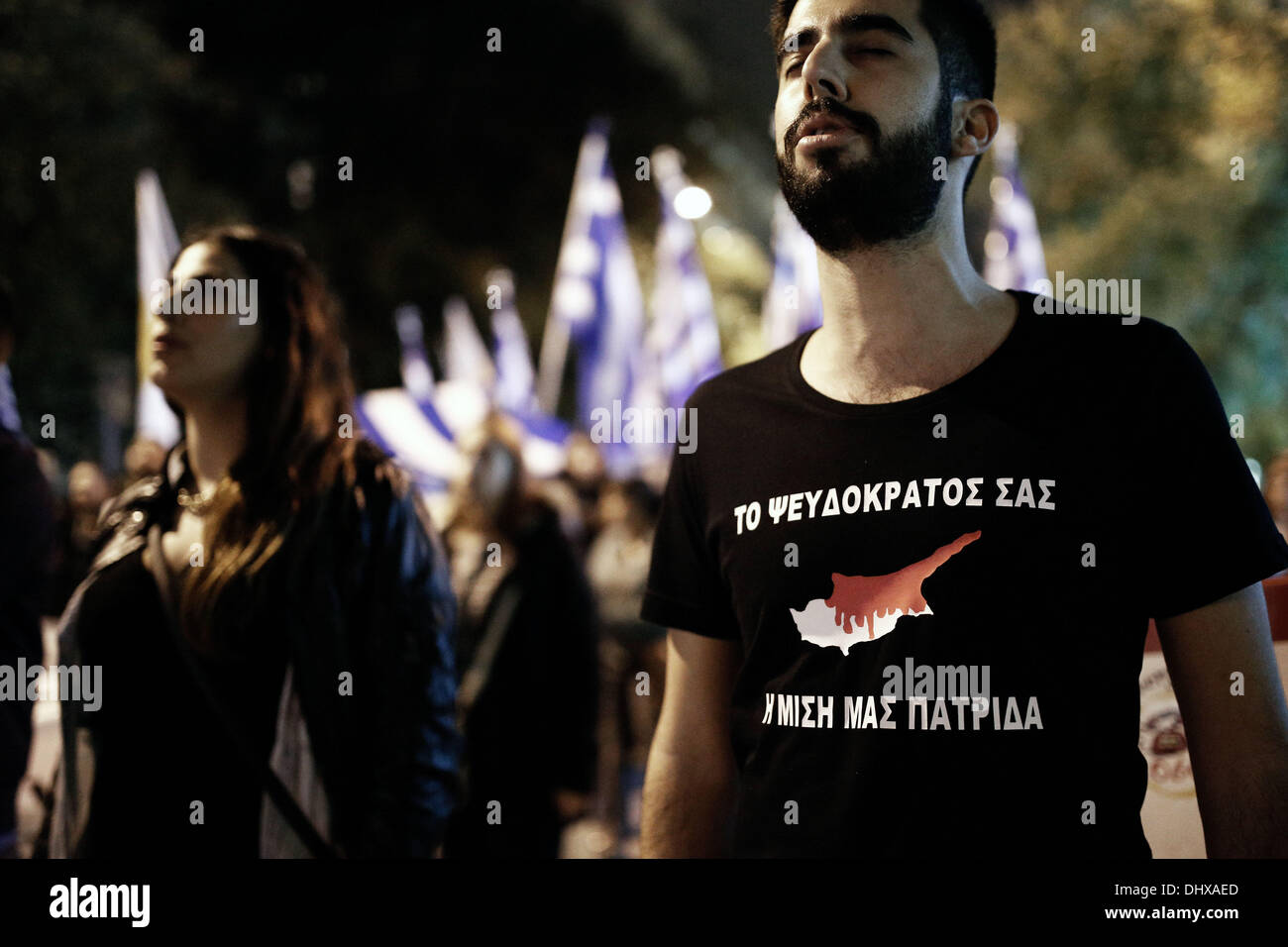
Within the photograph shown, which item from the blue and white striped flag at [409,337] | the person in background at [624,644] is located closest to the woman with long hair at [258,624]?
the person in background at [624,644]

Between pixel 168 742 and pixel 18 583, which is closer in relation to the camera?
pixel 168 742

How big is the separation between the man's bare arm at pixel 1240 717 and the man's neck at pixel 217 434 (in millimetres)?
1854

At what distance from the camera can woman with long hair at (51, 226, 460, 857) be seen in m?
2.31

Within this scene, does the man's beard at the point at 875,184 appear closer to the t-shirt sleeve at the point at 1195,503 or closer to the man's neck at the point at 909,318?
the man's neck at the point at 909,318

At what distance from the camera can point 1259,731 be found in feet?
5.29

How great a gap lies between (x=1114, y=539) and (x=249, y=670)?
1609 mm

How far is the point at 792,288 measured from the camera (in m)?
9.59

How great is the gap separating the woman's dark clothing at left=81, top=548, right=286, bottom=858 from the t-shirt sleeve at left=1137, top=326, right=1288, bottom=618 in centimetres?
161

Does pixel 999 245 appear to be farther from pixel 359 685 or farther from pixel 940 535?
pixel 940 535

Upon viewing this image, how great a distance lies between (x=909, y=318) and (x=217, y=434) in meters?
1.53

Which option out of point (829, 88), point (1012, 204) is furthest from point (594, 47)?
point (829, 88)

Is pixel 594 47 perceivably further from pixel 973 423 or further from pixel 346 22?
pixel 973 423

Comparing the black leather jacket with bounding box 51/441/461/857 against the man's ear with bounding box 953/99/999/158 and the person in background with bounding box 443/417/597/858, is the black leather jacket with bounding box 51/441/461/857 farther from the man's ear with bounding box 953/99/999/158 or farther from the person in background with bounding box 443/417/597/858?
the person in background with bounding box 443/417/597/858

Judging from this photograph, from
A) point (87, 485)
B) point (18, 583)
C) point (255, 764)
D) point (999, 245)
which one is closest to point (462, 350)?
point (87, 485)
